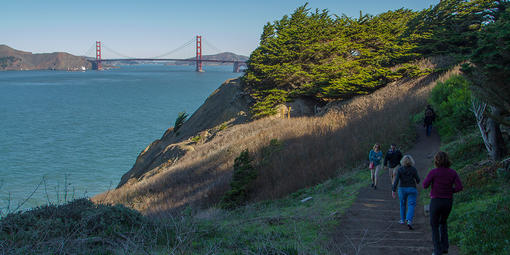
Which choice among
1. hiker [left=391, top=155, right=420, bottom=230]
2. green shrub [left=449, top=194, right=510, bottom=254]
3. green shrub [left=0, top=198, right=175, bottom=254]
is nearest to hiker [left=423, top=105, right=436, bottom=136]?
green shrub [left=449, top=194, right=510, bottom=254]

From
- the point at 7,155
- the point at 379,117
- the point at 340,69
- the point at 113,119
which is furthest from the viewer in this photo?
the point at 113,119

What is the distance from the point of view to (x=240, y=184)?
12547 mm

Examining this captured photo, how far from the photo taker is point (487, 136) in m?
8.62

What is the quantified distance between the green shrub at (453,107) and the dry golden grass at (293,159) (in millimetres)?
1309

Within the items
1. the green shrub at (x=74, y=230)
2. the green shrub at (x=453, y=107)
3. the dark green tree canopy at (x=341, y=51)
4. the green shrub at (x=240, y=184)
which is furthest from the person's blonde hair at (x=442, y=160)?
the dark green tree canopy at (x=341, y=51)

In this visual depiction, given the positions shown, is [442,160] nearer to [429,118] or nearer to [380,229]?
[380,229]

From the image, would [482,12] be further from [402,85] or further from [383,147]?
[383,147]

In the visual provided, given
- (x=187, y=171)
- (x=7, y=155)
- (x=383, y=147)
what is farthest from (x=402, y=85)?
(x=7, y=155)

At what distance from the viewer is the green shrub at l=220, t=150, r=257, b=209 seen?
39.3 feet

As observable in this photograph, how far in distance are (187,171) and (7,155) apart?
2587cm

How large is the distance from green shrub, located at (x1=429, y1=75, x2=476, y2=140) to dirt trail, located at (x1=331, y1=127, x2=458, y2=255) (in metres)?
2.91

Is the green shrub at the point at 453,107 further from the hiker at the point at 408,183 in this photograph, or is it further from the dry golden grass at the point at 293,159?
the hiker at the point at 408,183

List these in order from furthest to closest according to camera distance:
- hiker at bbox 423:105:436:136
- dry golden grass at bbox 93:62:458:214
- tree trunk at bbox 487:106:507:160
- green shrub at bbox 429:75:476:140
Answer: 1. hiker at bbox 423:105:436:136
2. dry golden grass at bbox 93:62:458:214
3. green shrub at bbox 429:75:476:140
4. tree trunk at bbox 487:106:507:160

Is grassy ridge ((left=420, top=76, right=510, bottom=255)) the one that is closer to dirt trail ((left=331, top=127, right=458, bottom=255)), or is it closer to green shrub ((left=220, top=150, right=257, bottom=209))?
dirt trail ((left=331, top=127, right=458, bottom=255))
